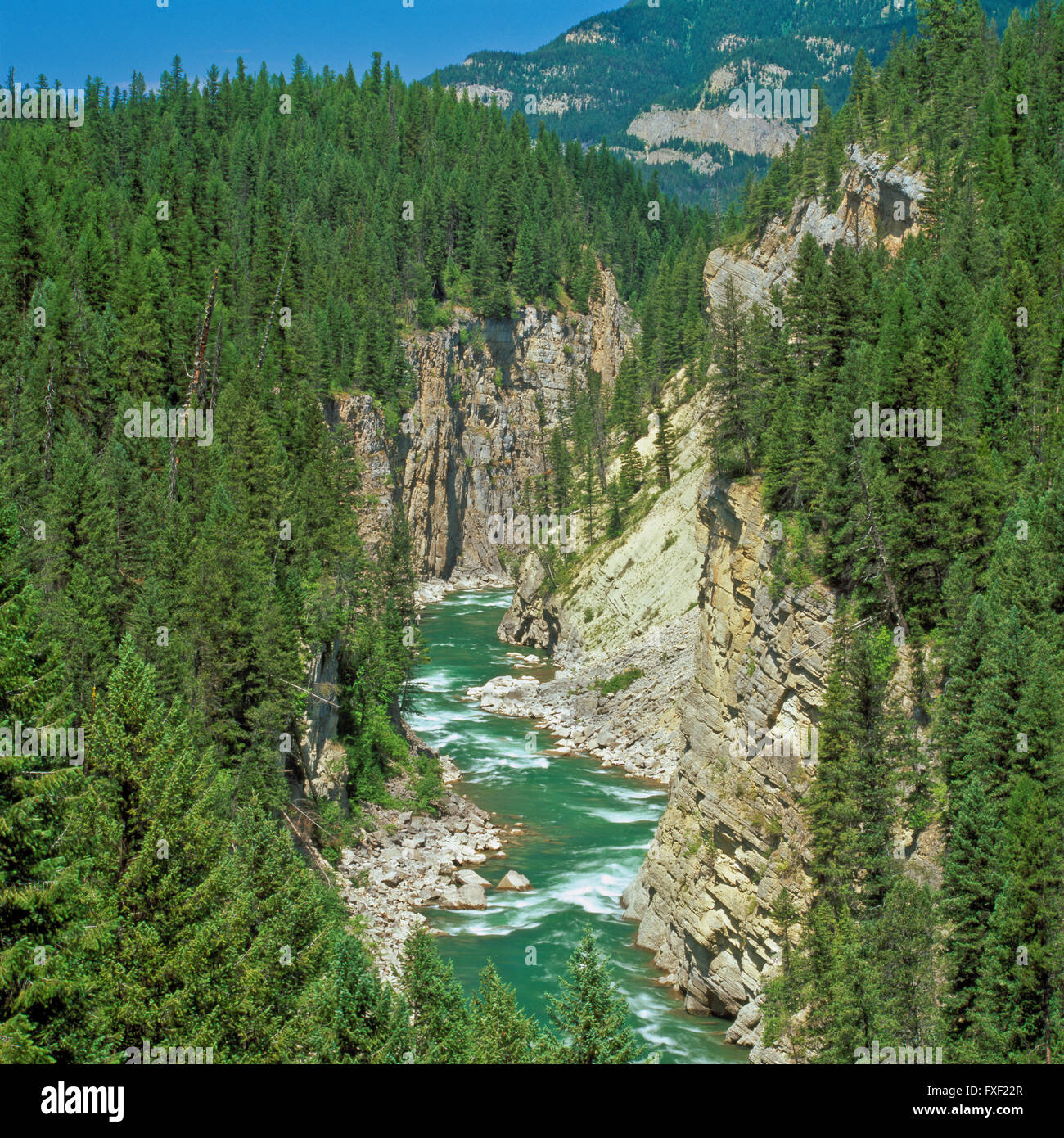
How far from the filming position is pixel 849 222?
66.9m

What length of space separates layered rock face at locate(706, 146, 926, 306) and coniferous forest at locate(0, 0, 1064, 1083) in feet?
2.95

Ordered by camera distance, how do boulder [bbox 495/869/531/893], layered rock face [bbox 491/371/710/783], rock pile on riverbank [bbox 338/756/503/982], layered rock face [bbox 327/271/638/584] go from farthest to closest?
layered rock face [bbox 327/271/638/584], layered rock face [bbox 491/371/710/783], boulder [bbox 495/869/531/893], rock pile on riverbank [bbox 338/756/503/982]

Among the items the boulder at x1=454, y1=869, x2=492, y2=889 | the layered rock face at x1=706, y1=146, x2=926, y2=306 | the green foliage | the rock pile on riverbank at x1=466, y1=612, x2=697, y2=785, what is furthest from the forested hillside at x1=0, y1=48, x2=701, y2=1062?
the layered rock face at x1=706, y1=146, x2=926, y2=306

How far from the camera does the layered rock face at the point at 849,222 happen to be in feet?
206

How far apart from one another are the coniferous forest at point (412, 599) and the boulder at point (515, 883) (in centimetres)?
745

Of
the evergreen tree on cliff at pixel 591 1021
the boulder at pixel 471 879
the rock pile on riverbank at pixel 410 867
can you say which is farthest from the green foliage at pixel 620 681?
the evergreen tree on cliff at pixel 591 1021

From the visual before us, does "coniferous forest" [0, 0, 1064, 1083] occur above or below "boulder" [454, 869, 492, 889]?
above

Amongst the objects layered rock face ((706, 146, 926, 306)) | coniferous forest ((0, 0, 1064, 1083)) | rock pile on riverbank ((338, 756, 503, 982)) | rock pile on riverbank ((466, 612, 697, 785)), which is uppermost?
layered rock face ((706, 146, 926, 306))

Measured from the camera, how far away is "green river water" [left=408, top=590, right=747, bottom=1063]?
37312 millimetres

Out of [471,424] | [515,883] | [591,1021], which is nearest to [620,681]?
[515,883]

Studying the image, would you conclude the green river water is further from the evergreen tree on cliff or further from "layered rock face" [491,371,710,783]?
the evergreen tree on cliff

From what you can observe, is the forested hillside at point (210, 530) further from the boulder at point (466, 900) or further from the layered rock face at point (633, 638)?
the layered rock face at point (633, 638)

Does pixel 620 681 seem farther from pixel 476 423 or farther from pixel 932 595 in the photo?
pixel 476 423
